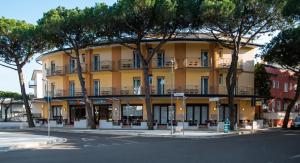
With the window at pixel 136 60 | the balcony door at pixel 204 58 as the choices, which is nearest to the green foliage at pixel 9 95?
the window at pixel 136 60

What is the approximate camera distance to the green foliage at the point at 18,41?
49031mm

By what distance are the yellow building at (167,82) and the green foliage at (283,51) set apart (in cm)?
277

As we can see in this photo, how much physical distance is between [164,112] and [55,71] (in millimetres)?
15885

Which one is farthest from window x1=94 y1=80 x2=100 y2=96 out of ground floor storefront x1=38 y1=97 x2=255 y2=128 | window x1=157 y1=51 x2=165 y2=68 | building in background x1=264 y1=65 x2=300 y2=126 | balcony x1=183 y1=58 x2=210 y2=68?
building in background x1=264 y1=65 x2=300 y2=126

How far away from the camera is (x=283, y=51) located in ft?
163

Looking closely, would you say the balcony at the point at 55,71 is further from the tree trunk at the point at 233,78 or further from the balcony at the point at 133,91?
the tree trunk at the point at 233,78

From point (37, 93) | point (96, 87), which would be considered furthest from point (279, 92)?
point (37, 93)

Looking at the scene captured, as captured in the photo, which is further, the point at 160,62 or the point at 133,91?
the point at 133,91

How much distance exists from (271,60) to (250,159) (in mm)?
35520

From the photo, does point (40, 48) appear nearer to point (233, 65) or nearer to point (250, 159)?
point (233, 65)

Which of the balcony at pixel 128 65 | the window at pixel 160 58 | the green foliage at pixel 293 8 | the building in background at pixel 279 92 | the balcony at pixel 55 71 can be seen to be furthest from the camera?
the balcony at pixel 55 71

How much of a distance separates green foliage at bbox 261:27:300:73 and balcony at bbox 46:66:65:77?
24.0 metres

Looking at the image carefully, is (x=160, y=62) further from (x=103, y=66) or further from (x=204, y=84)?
(x=103, y=66)

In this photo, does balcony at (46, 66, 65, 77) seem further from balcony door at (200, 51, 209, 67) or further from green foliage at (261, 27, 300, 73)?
green foliage at (261, 27, 300, 73)
